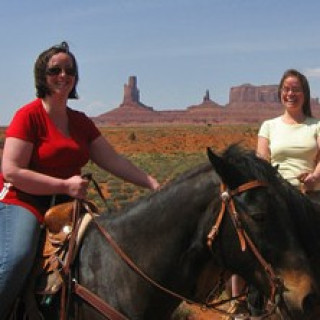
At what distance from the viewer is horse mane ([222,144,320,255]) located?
2.83m

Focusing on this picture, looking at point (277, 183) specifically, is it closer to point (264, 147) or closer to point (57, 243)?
point (57, 243)

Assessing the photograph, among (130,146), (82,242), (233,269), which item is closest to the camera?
(233,269)

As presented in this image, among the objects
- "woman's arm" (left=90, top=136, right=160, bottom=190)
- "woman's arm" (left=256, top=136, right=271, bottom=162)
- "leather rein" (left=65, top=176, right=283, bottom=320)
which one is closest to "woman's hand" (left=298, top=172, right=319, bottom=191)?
"woman's arm" (left=256, top=136, right=271, bottom=162)

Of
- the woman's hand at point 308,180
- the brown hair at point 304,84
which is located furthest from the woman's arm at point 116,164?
the brown hair at point 304,84

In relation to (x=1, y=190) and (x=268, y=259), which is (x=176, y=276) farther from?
(x=1, y=190)

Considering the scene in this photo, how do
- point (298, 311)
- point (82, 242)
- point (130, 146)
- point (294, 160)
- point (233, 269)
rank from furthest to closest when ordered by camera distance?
point (130, 146), point (294, 160), point (82, 242), point (233, 269), point (298, 311)

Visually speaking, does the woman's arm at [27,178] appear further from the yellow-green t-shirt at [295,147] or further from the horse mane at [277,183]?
the yellow-green t-shirt at [295,147]

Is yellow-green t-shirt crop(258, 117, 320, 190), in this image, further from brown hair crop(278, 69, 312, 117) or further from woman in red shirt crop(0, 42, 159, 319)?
woman in red shirt crop(0, 42, 159, 319)

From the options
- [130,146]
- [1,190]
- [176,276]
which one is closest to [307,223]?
[176,276]

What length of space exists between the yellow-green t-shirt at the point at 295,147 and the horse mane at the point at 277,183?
8.08 feet

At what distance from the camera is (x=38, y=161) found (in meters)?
3.40

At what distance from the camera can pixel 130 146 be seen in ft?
216

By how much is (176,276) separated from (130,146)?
63032 mm

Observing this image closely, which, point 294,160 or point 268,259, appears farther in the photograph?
point 294,160
